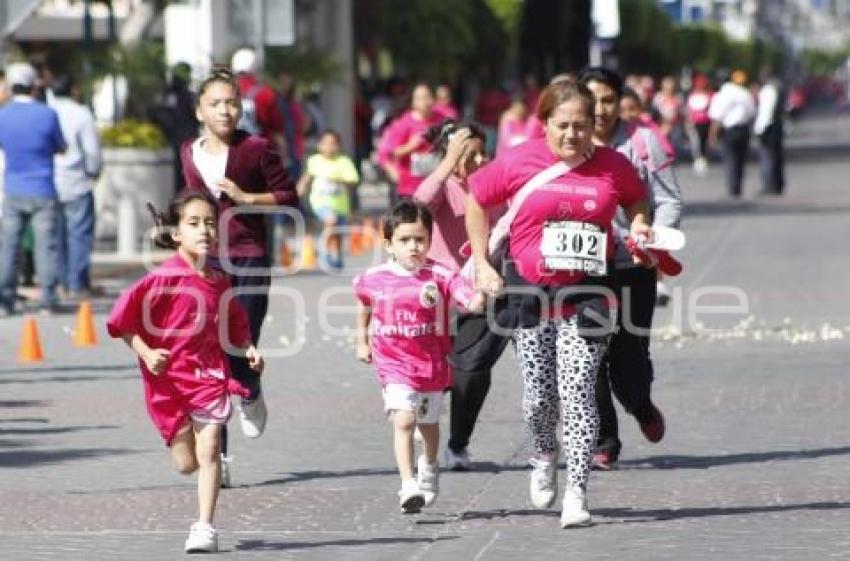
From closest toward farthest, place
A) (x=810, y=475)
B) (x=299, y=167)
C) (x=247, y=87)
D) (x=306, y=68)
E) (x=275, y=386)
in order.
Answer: (x=810, y=475)
(x=275, y=386)
(x=247, y=87)
(x=299, y=167)
(x=306, y=68)

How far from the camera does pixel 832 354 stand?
1627 cm

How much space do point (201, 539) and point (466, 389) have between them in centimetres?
254

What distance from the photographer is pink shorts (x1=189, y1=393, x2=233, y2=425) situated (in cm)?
939

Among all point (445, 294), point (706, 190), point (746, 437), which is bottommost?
point (706, 190)

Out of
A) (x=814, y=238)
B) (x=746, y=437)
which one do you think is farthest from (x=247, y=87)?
(x=746, y=437)

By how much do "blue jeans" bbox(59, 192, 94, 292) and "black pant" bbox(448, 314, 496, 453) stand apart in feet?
31.9

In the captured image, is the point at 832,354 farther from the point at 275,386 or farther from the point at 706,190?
the point at 706,190

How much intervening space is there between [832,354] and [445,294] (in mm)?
6589

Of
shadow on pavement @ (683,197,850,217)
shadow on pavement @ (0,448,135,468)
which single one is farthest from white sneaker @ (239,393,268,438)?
shadow on pavement @ (683,197,850,217)

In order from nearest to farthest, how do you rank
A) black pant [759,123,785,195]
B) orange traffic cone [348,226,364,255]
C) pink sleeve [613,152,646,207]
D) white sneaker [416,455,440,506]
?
1. pink sleeve [613,152,646,207]
2. white sneaker [416,455,440,506]
3. orange traffic cone [348,226,364,255]
4. black pant [759,123,785,195]

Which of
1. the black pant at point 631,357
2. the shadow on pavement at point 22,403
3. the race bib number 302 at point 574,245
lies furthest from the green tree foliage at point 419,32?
the race bib number 302 at point 574,245

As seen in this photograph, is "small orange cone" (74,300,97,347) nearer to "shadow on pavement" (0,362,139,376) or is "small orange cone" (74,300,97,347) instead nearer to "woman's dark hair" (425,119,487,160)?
"shadow on pavement" (0,362,139,376)

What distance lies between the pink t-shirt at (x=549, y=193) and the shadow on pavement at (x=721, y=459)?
5.99 ft

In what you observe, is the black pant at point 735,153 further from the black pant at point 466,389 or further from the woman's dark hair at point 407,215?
the woman's dark hair at point 407,215
